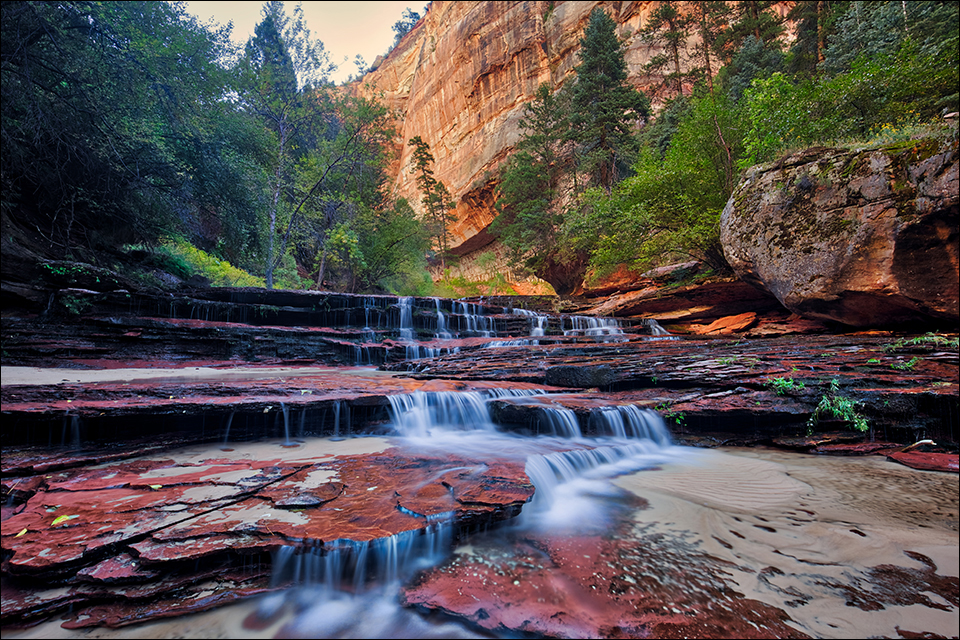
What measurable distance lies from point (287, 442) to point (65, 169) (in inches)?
387

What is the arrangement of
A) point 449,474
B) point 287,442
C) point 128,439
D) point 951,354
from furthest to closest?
1. point 951,354
2. point 287,442
3. point 128,439
4. point 449,474

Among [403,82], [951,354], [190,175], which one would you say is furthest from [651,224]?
[403,82]

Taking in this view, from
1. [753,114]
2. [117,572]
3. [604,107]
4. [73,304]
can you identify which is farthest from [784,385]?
[604,107]

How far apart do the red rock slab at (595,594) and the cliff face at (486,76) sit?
32.3 meters

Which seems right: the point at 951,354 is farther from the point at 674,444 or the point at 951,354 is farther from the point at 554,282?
the point at 554,282

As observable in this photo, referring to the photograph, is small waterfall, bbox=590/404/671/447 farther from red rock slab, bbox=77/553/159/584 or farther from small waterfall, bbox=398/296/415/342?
small waterfall, bbox=398/296/415/342

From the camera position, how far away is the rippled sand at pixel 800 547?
5.56 ft

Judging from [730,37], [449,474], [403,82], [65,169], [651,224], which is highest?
[403,82]

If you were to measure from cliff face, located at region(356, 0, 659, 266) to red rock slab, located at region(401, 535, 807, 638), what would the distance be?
106 feet

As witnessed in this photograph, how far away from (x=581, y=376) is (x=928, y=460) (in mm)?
3925

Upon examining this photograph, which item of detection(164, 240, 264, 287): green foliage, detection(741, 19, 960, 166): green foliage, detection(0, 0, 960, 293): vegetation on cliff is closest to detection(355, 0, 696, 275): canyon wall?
detection(0, 0, 960, 293): vegetation on cliff

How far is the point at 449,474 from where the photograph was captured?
3176 mm

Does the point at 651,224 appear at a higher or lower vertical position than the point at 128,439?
higher

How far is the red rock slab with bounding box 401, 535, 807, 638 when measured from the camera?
5.45ft
